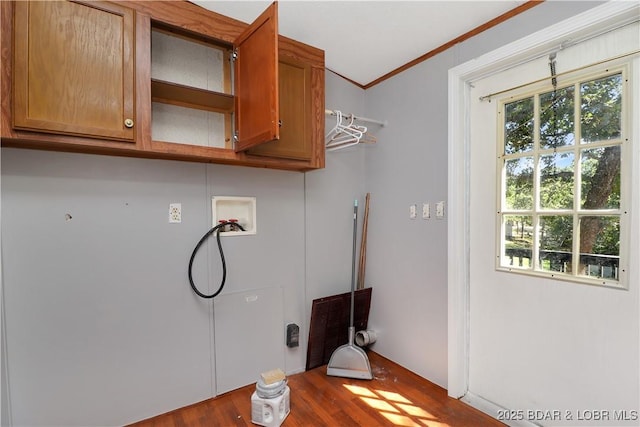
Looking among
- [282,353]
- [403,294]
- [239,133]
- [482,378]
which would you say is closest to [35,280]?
[239,133]

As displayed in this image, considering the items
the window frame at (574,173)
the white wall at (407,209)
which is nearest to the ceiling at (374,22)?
the white wall at (407,209)

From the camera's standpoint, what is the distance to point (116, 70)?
141cm

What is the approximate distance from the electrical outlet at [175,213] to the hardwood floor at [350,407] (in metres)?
1.18

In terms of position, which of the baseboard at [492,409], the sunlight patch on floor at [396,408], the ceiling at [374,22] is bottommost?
the sunlight patch on floor at [396,408]

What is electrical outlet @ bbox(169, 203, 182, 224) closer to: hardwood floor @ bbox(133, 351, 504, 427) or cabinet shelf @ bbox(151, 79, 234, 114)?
cabinet shelf @ bbox(151, 79, 234, 114)

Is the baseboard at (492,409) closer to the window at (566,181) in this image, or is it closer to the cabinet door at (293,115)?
the window at (566,181)

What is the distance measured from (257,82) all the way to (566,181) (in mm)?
1684

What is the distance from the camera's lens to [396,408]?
187cm

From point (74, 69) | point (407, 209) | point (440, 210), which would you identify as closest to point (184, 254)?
point (74, 69)

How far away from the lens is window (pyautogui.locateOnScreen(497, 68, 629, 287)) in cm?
140

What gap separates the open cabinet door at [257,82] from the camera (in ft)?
4.74

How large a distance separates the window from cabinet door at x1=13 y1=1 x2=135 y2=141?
207 cm

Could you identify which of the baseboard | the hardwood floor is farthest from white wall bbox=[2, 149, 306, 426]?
the baseboard

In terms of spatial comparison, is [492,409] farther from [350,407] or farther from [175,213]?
[175,213]
